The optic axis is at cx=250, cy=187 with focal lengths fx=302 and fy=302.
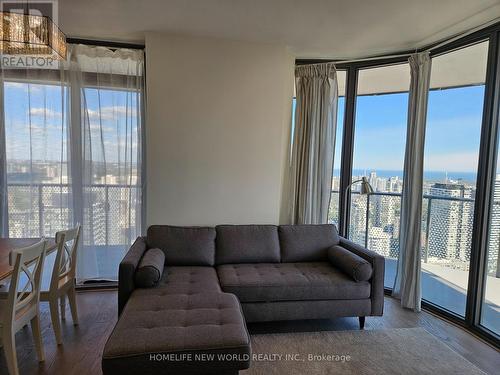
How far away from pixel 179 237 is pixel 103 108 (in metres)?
1.59

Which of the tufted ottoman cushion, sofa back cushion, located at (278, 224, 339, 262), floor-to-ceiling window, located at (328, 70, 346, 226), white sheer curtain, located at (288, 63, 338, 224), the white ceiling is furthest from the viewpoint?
floor-to-ceiling window, located at (328, 70, 346, 226)

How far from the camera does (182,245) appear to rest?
289cm

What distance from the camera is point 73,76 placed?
310 centimetres

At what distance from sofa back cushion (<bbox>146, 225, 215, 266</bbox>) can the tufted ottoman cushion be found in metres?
0.94

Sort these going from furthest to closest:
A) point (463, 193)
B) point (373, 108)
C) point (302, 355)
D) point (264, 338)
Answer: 1. point (373, 108)
2. point (463, 193)
3. point (264, 338)
4. point (302, 355)

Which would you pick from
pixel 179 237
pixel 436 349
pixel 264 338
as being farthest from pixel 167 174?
pixel 436 349

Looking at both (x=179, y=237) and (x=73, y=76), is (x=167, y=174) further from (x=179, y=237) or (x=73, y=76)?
(x=73, y=76)

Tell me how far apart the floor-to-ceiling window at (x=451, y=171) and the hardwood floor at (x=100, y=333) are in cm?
40

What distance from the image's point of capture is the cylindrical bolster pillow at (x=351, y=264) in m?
2.57

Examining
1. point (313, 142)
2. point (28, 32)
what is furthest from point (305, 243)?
point (28, 32)

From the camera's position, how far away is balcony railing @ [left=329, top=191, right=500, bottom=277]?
2.84m

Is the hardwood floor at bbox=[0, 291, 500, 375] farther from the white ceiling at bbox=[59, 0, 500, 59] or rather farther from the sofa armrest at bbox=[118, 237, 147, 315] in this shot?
the white ceiling at bbox=[59, 0, 500, 59]

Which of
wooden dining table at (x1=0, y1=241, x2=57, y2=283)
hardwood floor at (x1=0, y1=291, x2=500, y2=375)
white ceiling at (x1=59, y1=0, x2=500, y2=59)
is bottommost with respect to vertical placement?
hardwood floor at (x1=0, y1=291, x2=500, y2=375)

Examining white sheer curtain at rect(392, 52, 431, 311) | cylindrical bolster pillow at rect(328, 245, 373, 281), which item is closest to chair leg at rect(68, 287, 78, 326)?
cylindrical bolster pillow at rect(328, 245, 373, 281)
